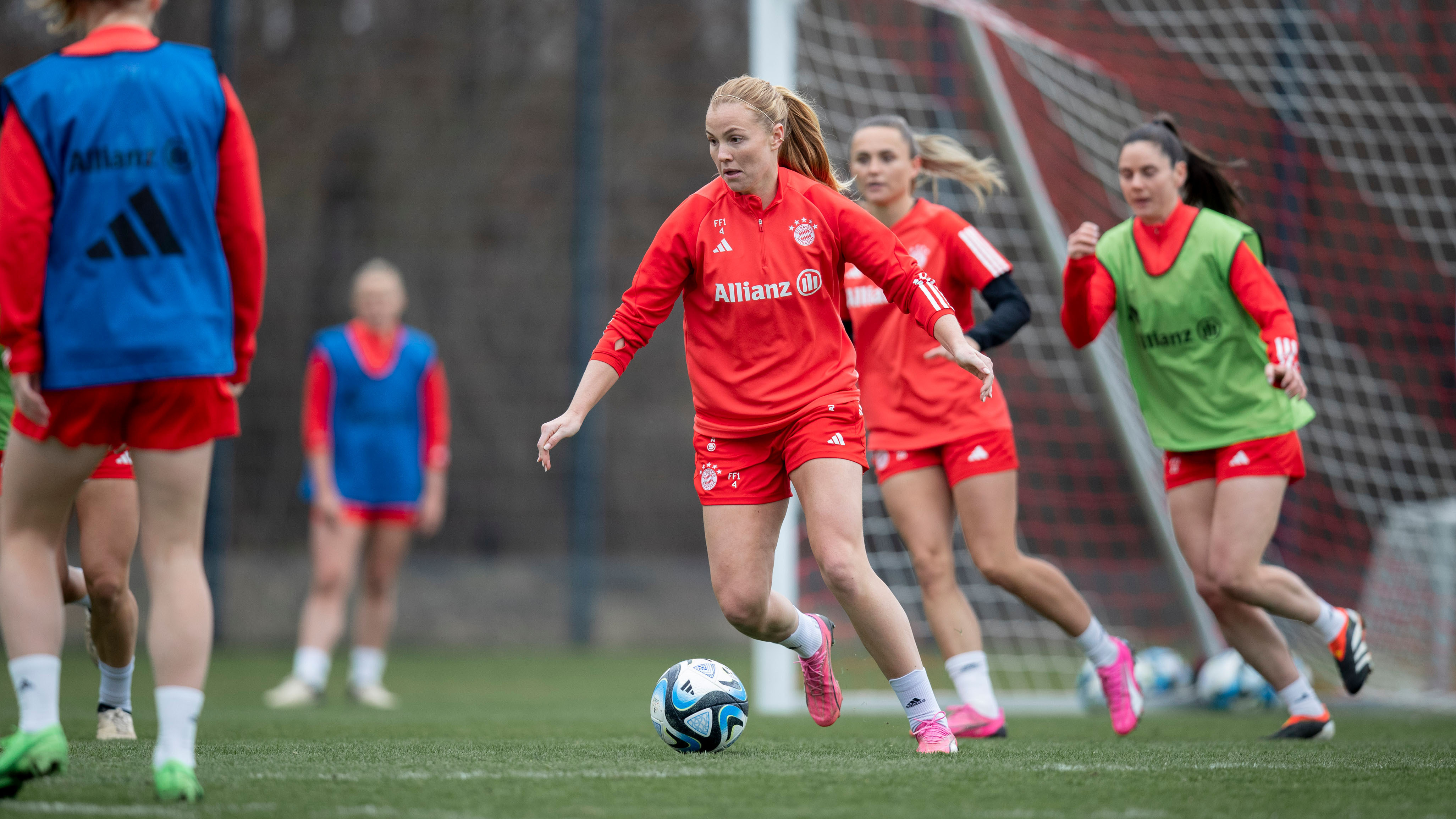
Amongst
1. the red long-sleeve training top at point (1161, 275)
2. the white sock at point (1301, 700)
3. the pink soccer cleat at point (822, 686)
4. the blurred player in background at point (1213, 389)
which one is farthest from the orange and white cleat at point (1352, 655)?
the pink soccer cleat at point (822, 686)

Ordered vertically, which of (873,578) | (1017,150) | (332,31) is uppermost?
(332,31)

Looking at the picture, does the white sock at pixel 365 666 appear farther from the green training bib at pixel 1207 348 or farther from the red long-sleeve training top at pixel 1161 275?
the green training bib at pixel 1207 348

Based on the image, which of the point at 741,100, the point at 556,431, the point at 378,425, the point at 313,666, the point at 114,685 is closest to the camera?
the point at 556,431

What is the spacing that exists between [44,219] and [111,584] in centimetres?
168

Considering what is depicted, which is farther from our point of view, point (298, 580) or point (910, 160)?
point (298, 580)

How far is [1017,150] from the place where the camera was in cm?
630

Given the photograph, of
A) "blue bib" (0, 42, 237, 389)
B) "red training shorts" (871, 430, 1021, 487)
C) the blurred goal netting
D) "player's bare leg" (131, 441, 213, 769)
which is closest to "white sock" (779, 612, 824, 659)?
"red training shorts" (871, 430, 1021, 487)

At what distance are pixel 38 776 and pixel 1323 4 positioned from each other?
9.02 meters

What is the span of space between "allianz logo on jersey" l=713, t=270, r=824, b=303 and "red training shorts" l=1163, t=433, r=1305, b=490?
1.76 m

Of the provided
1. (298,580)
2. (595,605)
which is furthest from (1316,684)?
(298,580)

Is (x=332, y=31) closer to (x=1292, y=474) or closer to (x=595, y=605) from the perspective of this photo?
(x=595, y=605)

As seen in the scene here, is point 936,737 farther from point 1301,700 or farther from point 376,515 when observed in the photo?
point 376,515

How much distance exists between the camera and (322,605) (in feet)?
23.3

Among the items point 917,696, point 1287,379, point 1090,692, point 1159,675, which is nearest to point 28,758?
point 917,696
